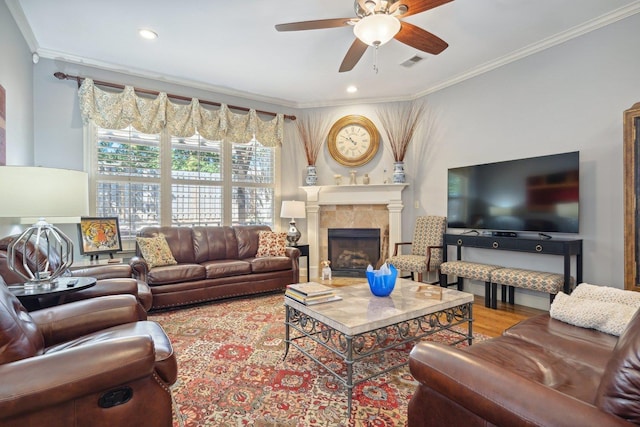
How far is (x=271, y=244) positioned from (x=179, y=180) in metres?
1.56

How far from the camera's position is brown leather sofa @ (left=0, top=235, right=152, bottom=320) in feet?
6.77

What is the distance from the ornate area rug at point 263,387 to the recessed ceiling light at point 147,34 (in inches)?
113

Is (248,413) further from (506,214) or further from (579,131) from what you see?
(579,131)

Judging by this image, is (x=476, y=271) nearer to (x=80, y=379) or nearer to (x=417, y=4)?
(x=417, y=4)

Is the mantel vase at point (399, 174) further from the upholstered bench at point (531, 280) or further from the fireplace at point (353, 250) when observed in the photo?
the upholstered bench at point (531, 280)

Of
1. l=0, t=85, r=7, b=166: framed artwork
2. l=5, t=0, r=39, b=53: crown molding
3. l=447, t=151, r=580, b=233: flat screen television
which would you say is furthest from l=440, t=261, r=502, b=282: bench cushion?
l=5, t=0, r=39, b=53: crown molding

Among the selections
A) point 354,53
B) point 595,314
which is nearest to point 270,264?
point 354,53

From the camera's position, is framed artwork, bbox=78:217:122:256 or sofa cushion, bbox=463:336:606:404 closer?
sofa cushion, bbox=463:336:606:404

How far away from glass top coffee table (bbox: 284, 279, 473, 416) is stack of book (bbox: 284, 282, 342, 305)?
0.13 ft

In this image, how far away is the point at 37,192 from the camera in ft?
5.94

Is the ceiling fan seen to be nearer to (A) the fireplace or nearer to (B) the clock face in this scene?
(B) the clock face

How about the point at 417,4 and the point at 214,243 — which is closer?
the point at 417,4

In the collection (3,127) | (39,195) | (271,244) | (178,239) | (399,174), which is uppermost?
(3,127)

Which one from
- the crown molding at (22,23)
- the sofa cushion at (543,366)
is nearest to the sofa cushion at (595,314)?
the sofa cushion at (543,366)
